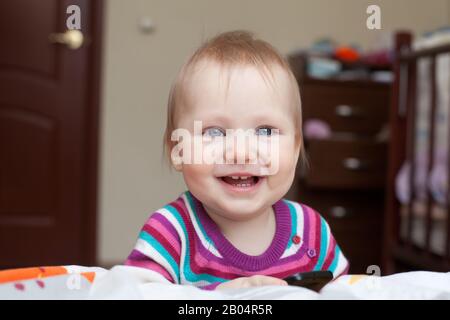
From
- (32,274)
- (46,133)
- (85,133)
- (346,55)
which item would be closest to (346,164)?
(346,55)

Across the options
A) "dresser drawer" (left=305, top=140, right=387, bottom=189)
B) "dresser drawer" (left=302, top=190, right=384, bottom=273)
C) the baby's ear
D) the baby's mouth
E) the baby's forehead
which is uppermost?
the baby's forehead

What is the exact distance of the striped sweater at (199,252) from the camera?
58cm

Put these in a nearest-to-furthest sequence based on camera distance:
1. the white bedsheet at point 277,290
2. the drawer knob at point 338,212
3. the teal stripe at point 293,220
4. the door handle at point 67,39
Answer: the white bedsheet at point 277,290
the teal stripe at point 293,220
the drawer knob at point 338,212
the door handle at point 67,39

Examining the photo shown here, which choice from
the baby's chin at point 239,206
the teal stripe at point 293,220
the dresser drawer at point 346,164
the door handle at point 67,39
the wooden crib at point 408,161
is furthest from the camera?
the door handle at point 67,39

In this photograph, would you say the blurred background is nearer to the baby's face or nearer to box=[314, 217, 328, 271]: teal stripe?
box=[314, 217, 328, 271]: teal stripe

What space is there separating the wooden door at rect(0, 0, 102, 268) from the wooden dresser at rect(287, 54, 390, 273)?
96 cm

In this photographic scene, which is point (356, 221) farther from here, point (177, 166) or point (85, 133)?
point (177, 166)

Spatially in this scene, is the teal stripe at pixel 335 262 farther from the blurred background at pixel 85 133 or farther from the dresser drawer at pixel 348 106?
the dresser drawer at pixel 348 106

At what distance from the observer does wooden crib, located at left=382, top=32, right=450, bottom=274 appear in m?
1.98

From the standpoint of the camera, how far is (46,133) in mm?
2688

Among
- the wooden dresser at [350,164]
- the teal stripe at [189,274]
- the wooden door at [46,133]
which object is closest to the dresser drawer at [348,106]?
the wooden dresser at [350,164]

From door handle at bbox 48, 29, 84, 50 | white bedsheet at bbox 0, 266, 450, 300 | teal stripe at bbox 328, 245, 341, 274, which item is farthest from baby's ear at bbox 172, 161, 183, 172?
door handle at bbox 48, 29, 84, 50

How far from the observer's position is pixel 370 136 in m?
2.63

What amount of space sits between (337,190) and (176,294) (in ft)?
7.16
